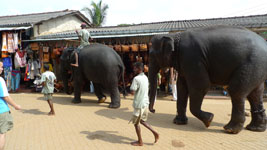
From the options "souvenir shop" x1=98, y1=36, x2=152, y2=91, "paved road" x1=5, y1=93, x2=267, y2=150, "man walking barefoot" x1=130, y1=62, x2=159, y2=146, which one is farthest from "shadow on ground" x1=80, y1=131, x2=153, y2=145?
"souvenir shop" x1=98, y1=36, x2=152, y2=91

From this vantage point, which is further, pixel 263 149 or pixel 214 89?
pixel 214 89

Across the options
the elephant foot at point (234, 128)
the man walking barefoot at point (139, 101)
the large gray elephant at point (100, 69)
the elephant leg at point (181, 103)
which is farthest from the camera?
the large gray elephant at point (100, 69)

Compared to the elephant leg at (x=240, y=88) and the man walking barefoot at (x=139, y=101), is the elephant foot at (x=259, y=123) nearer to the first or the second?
the elephant leg at (x=240, y=88)

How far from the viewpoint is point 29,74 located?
9.54m

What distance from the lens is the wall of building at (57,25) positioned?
1087 cm

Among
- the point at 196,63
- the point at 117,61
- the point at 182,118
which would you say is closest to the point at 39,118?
the point at 117,61

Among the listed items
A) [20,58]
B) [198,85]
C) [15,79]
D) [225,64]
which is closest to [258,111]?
[225,64]

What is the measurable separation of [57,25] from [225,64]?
12.3 m

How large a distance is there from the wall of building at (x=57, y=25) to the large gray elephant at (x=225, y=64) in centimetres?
791

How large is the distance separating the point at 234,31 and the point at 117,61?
3.74m

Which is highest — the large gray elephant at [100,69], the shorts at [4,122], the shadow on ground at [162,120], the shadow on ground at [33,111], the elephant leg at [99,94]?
the large gray elephant at [100,69]

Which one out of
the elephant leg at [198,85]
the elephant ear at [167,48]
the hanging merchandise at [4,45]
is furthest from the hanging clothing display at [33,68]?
the elephant leg at [198,85]

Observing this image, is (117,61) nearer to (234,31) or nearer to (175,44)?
(175,44)

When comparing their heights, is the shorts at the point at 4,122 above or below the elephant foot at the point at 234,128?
above
